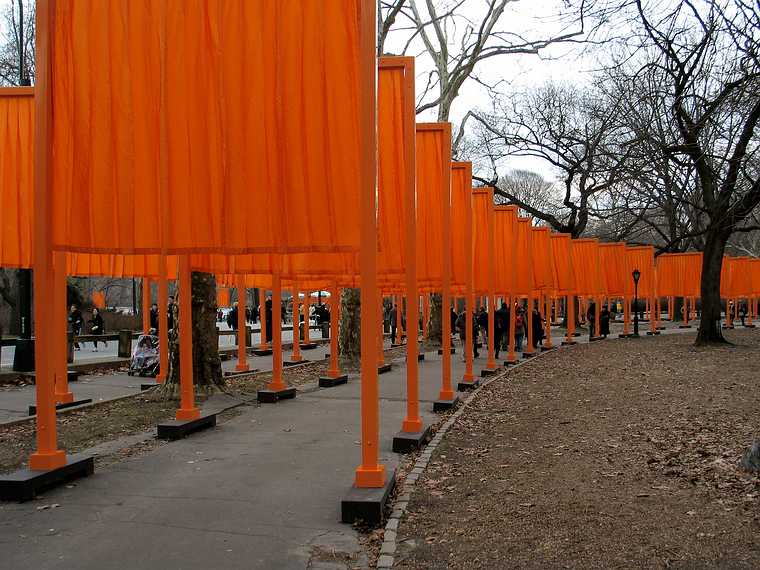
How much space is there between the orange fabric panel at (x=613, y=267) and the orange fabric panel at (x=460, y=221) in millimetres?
19804

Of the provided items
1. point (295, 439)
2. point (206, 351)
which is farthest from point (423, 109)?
point (295, 439)

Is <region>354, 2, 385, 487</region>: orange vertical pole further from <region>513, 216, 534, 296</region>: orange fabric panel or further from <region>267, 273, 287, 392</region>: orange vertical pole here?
<region>513, 216, 534, 296</region>: orange fabric panel

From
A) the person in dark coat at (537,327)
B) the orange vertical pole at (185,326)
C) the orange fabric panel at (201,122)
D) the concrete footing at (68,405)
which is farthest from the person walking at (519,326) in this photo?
the orange fabric panel at (201,122)

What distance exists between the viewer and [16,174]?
10.6 meters

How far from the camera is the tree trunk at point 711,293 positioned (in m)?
24.5

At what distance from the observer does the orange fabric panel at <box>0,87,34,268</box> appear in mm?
10508

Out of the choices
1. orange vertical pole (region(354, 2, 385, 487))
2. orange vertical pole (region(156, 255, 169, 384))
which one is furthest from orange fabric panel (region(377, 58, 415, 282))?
orange vertical pole (region(156, 255, 169, 384))

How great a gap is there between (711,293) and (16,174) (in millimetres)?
22161

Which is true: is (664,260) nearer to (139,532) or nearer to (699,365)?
(699,365)

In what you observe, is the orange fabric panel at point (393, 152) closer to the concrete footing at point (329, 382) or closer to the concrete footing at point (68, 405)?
the concrete footing at point (329, 382)

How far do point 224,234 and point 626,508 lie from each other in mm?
4335

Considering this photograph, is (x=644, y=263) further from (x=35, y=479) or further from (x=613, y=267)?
(x=35, y=479)

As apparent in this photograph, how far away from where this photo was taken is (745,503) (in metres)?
5.70

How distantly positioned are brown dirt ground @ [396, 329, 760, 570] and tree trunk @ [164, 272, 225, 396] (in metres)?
4.74
